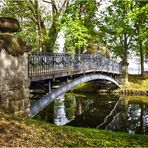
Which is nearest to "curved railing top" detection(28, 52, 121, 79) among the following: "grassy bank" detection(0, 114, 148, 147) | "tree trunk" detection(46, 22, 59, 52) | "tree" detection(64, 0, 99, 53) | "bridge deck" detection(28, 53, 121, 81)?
"bridge deck" detection(28, 53, 121, 81)

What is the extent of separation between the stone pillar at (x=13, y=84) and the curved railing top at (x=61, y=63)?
4.29ft

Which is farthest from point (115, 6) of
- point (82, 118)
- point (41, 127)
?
point (41, 127)

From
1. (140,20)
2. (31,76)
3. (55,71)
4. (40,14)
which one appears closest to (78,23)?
(40,14)

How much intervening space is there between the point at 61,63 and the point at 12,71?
663 cm

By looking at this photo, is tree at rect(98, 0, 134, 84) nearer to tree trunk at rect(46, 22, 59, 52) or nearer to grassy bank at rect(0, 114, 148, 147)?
tree trunk at rect(46, 22, 59, 52)

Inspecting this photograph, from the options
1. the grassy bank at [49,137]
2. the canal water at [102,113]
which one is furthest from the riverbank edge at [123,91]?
the grassy bank at [49,137]

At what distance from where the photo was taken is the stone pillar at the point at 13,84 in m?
8.49

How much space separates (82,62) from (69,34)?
140 inches

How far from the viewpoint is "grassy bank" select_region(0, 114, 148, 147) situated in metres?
5.82

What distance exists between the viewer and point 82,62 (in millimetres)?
19812

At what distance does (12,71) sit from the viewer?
29.1 feet

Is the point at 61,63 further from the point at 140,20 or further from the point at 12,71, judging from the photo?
the point at 140,20

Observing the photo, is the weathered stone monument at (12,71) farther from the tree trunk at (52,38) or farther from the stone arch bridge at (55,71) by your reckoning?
the tree trunk at (52,38)

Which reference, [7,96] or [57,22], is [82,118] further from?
[7,96]
